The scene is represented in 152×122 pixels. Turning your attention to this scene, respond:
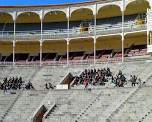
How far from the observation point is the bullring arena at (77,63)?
2217cm

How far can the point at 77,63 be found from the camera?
3428 cm

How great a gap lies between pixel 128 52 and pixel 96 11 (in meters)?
5.42

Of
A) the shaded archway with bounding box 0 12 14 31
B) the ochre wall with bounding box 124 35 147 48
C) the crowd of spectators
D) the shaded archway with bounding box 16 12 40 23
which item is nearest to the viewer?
the crowd of spectators

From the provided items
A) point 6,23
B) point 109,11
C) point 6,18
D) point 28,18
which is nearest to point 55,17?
point 28,18


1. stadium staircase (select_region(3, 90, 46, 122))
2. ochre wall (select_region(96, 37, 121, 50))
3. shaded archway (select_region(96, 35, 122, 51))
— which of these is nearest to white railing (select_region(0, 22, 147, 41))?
shaded archway (select_region(96, 35, 122, 51))

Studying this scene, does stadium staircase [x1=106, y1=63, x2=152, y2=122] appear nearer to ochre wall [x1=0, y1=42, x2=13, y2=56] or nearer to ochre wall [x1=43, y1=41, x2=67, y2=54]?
ochre wall [x1=43, y1=41, x2=67, y2=54]

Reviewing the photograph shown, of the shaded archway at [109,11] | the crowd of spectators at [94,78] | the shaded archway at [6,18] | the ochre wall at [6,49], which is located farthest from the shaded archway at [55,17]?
the crowd of spectators at [94,78]

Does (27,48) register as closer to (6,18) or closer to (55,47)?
(55,47)

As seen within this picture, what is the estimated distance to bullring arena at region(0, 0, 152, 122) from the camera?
22.2 metres

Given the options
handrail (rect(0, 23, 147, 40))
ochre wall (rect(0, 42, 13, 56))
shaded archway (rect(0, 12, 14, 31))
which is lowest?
ochre wall (rect(0, 42, 13, 56))

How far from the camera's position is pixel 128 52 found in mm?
35844

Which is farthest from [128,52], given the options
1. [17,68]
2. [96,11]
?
[17,68]

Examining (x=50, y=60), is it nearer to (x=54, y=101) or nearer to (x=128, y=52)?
(x=128, y=52)

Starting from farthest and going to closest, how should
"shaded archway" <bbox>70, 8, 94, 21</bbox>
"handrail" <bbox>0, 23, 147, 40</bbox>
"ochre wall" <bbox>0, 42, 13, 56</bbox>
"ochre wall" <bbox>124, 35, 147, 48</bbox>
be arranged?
"ochre wall" <bbox>0, 42, 13, 56</bbox>
"shaded archway" <bbox>70, 8, 94, 21</bbox>
"ochre wall" <bbox>124, 35, 147, 48</bbox>
"handrail" <bbox>0, 23, 147, 40</bbox>
